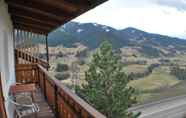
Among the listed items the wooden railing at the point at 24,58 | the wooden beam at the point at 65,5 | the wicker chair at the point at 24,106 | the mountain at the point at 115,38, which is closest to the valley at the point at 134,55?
the mountain at the point at 115,38

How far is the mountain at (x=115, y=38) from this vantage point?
36544mm

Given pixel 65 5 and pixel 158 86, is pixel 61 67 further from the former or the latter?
pixel 65 5

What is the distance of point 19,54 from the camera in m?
8.34

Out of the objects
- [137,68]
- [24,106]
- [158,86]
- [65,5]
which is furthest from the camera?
[137,68]

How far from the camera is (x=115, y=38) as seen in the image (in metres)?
44.8

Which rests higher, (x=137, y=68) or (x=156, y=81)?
(x=137, y=68)

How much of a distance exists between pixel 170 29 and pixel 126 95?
40247mm

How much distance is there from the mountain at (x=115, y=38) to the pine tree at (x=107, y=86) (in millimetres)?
9044

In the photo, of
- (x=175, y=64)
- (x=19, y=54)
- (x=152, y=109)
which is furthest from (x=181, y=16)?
(x=19, y=54)

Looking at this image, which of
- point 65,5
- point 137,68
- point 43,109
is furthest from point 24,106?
point 137,68

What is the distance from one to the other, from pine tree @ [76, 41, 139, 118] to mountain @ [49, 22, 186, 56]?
904 cm

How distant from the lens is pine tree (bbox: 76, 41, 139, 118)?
68.7 feet

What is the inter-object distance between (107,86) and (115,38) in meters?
23.3

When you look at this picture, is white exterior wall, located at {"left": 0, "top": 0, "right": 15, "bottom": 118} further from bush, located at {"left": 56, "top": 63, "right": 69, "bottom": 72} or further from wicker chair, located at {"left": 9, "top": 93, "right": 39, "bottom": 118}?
bush, located at {"left": 56, "top": 63, "right": 69, "bottom": 72}
